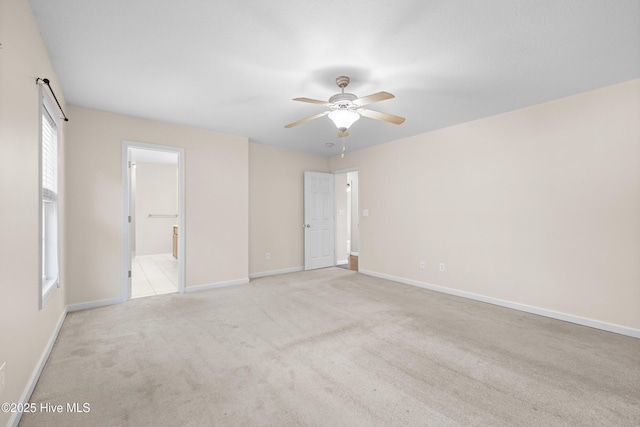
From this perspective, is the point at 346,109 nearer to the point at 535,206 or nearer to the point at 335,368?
the point at 335,368

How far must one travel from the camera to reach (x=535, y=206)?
→ 339 centimetres

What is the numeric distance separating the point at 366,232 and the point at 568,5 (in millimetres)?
4197

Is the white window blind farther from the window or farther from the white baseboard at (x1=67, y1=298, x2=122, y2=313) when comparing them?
the white baseboard at (x1=67, y1=298, x2=122, y2=313)

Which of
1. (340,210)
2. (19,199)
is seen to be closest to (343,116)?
(19,199)

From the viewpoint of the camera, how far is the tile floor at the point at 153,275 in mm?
4414

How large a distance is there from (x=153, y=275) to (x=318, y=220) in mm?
3430

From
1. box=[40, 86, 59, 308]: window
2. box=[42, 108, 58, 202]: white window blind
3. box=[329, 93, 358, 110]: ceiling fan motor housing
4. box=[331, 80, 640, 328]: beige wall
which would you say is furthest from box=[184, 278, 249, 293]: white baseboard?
box=[329, 93, 358, 110]: ceiling fan motor housing

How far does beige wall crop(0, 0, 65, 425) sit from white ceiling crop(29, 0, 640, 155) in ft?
1.04

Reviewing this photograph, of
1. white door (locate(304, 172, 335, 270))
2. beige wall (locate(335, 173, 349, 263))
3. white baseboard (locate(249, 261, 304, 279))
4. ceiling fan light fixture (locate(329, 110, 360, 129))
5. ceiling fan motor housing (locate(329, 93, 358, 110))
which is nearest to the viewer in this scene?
ceiling fan motor housing (locate(329, 93, 358, 110))

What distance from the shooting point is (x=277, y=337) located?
2.73 m

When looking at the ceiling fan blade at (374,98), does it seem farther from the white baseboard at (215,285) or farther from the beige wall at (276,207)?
the white baseboard at (215,285)

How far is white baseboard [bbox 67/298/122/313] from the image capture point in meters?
3.44

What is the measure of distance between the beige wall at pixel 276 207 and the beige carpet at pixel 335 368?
1.95m

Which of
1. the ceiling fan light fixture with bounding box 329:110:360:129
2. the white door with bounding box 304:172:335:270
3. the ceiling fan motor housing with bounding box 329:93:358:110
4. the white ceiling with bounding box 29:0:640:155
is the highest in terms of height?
the white ceiling with bounding box 29:0:640:155
